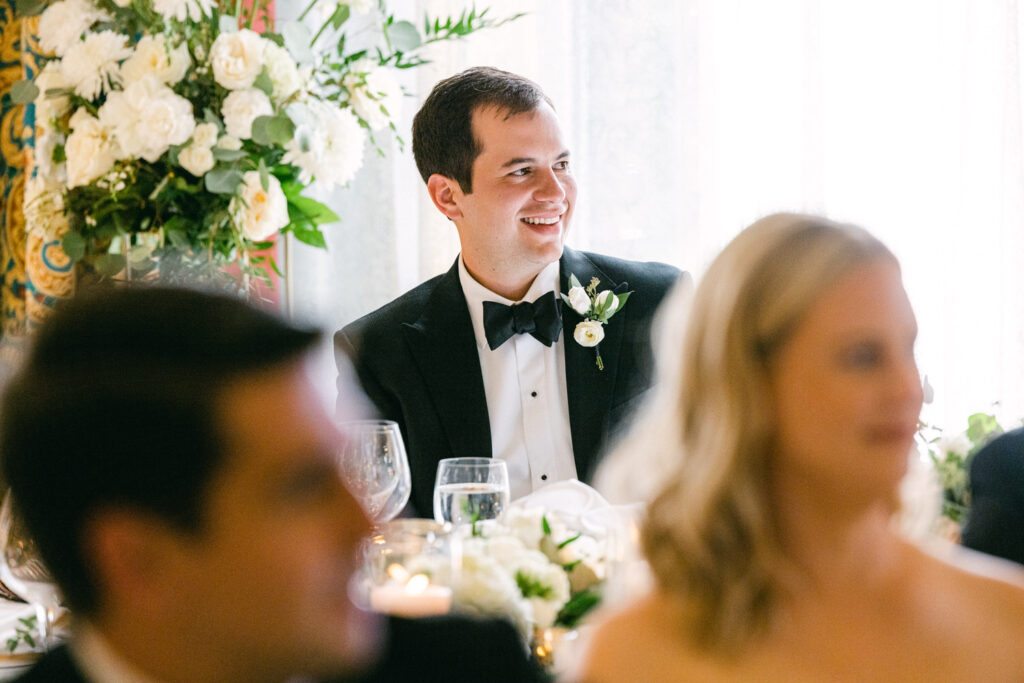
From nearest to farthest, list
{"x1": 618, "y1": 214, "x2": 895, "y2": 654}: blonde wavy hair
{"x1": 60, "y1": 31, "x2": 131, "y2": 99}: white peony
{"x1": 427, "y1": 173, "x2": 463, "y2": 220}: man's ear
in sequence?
{"x1": 618, "y1": 214, "x2": 895, "y2": 654}: blonde wavy hair, {"x1": 60, "y1": 31, "x2": 131, "y2": 99}: white peony, {"x1": 427, "y1": 173, "x2": 463, "y2": 220}: man's ear

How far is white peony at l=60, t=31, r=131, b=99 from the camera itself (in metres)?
2.23

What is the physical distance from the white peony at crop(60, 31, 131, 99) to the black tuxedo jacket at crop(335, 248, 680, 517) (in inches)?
29.7

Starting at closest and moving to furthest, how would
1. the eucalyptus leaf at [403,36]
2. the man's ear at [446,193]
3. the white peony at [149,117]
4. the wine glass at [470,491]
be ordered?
1. the wine glass at [470,491]
2. the white peony at [149,117]
3. the eucalyptus leaf at [403,36]
4. the man's ear at [446,193]

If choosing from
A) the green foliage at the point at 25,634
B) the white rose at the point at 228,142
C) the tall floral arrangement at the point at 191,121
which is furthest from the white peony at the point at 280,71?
the green foliage at the point at 25,634

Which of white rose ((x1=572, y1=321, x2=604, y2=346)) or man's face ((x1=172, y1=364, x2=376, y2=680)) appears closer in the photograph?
man's face ((x1=172, y1=364, x2=376, y2=680))

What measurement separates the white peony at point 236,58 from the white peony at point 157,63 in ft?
0.25

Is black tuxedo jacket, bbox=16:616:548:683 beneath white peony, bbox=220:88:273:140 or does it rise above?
beneath

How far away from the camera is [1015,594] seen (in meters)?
1.10

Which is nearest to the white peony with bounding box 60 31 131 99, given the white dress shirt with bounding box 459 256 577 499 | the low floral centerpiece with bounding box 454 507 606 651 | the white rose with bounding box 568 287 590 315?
the white dress shirt with bounding box 459 256 577 499

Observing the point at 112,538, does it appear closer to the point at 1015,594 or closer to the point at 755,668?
the point at 755,668

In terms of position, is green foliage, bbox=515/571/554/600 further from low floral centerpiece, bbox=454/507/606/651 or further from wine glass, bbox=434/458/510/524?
wine glass, bbox=434/458/510/524

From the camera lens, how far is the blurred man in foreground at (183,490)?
2.58 feet

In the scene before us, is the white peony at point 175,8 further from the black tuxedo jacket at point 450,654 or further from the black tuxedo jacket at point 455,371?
the black tuxedo jacket at point 450,654

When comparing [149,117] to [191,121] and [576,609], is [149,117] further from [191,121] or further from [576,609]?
[576,609]
